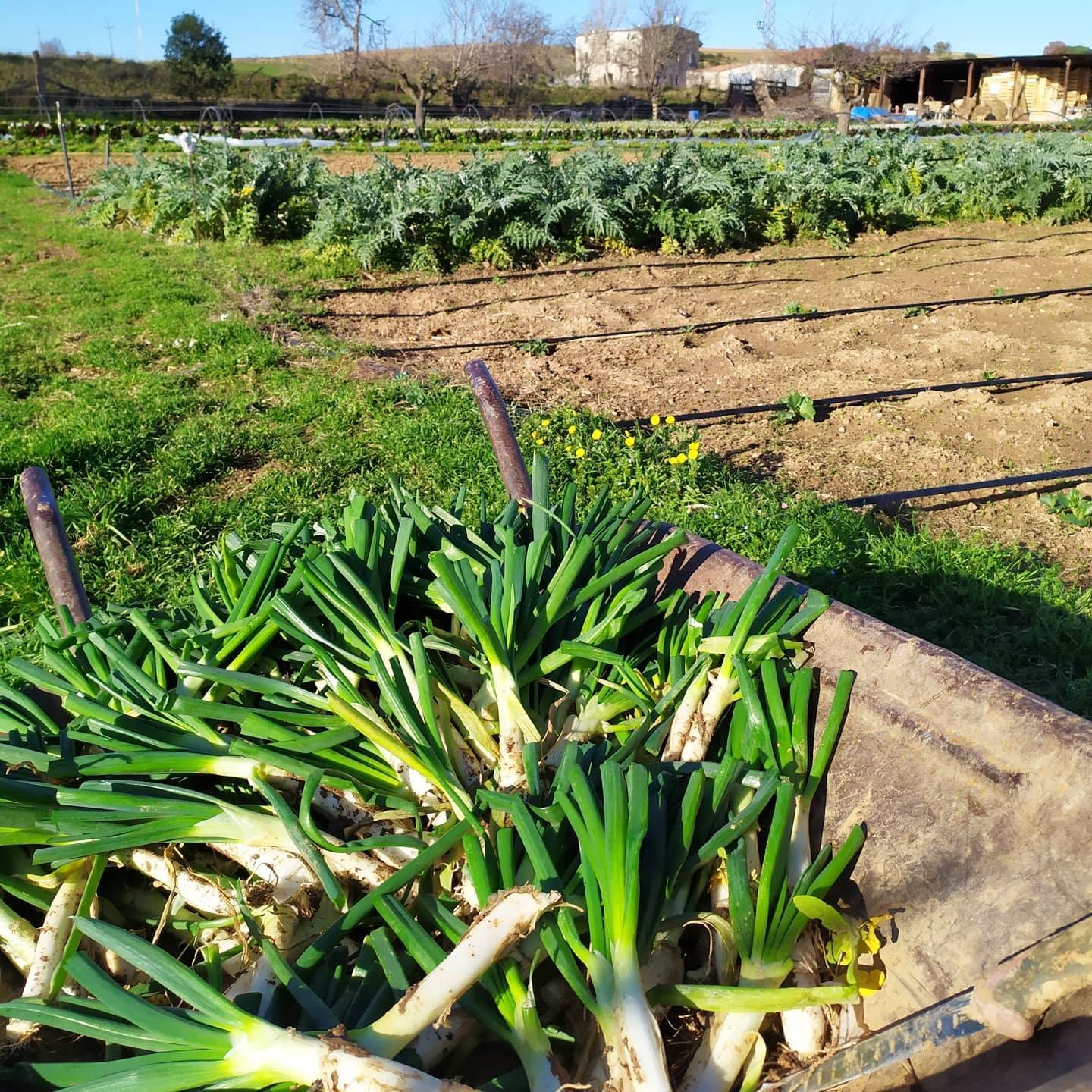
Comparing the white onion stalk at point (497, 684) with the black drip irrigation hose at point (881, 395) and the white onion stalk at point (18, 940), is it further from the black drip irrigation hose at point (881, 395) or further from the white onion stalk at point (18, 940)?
the black drip irrigation hose at point (881, 395)

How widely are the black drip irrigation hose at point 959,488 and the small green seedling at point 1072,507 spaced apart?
11 centimetres

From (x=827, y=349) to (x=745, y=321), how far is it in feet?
2.60

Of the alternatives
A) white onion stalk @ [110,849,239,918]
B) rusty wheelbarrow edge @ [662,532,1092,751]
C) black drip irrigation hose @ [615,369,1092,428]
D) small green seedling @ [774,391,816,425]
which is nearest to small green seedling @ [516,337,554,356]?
black drip irrigation hose @ [615,369,1092,428]

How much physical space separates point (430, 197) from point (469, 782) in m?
7.93

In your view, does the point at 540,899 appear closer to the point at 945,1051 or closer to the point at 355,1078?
the point at 355,1078

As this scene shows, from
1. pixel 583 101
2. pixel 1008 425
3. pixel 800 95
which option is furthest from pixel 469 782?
pixel 583 101

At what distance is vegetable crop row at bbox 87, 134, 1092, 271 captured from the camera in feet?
28.1

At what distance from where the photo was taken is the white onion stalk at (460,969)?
0.93 metres

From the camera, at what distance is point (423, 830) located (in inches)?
52.5

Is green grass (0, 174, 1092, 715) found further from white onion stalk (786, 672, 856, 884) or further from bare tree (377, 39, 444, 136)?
bare tree (377, 39, 444, 136)

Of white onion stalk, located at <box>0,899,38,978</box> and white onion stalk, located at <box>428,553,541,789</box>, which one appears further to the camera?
white onion stalk, located at <box>428,553,541,789</box>

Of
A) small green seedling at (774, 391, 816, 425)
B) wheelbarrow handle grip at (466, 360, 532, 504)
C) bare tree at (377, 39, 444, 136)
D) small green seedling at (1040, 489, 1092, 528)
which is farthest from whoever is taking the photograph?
bare tree at (377, 39, 444, 136)

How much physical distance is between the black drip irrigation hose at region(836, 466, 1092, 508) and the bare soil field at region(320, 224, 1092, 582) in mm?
54

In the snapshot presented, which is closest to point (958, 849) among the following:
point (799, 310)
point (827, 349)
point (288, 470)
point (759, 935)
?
point (759, 935)
